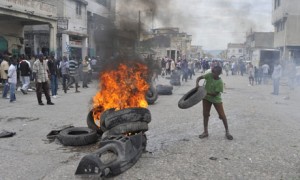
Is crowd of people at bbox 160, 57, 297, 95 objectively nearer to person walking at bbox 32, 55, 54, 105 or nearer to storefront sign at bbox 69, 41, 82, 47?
storefront sign at bbox 69, 41, 82, 47

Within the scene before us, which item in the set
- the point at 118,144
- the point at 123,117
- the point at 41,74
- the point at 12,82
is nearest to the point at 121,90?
the point at 123,117

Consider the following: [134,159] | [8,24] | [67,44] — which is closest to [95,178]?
[134,159]

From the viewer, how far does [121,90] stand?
23.6ft

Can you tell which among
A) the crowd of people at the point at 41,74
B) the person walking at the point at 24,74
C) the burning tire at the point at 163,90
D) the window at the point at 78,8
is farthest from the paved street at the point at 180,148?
the window at the point at 78,8

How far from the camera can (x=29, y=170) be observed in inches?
201

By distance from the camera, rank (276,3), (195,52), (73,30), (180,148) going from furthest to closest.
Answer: (195,52) → (276,3) → (73,30) → (180,148)

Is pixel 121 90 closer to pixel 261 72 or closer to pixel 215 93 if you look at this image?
pixel 215 93

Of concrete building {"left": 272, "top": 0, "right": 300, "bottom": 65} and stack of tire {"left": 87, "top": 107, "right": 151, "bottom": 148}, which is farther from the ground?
concrete building {"left": 272, "top": 0, "right": 300, "bottom": 65}

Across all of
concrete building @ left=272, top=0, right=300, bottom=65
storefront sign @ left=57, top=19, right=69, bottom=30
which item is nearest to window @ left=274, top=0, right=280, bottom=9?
concrete building @ left=272, top=0, right=300, bottom=65

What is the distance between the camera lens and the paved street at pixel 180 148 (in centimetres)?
509

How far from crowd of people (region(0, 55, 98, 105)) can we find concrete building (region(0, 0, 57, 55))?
3884 mm

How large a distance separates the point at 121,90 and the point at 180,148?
1.78 m

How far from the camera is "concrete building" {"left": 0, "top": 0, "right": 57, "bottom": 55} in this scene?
18984 mm

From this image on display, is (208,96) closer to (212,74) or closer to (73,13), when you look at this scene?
(212,74)
